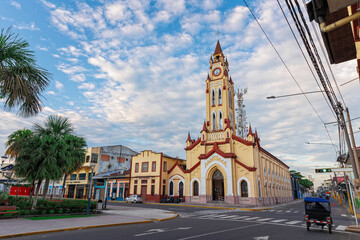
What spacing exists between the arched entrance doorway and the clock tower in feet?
22.3

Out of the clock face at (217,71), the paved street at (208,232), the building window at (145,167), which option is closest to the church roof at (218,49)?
the clock face at (217,71)

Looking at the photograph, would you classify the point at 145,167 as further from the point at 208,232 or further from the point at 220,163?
the point at 208,232

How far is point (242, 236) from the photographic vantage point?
394 inches

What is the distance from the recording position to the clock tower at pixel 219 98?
41.1 meters

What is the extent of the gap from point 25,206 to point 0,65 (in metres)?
12.5

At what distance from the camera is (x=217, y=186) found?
1583 inches

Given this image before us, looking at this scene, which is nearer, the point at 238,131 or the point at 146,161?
the point at 146,161

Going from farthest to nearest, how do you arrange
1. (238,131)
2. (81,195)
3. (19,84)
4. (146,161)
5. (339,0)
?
(238,131)
(81,195)
(146,161)
(19,84)
(339,0)

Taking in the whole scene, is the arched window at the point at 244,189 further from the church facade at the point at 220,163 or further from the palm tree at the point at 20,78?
the palm tree at the point at 20,78

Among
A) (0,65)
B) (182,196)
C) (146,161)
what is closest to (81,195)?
(146,161)

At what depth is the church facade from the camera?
35.5 m

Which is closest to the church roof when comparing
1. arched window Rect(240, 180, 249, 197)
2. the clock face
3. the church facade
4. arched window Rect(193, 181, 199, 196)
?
the church facade

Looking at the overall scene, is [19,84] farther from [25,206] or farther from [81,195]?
[81,195]

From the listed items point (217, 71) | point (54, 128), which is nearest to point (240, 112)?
point (217, 71)
